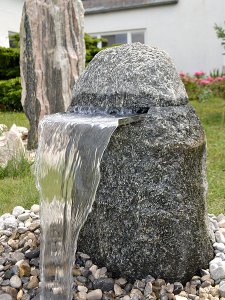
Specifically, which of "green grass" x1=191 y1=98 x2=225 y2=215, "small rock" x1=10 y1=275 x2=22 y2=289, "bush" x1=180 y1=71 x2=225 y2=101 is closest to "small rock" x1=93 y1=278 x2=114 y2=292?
"small rock" x1=10 y1=275 x2=22 y2=289

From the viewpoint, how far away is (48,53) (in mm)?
6504

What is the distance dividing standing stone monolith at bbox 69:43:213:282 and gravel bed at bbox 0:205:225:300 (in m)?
0.06

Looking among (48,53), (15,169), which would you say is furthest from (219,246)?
(48,53)

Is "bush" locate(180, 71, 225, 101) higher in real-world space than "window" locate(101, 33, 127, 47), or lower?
lower

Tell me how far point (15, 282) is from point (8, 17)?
1196 cm

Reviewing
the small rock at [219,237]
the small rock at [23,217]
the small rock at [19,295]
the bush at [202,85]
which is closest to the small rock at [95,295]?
the small rock at [19,295]

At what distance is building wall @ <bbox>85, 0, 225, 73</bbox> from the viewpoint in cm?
1310

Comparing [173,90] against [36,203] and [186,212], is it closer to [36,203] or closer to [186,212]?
[186,212]

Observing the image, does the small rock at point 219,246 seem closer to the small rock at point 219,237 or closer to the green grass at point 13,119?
the small rock at point 219,237

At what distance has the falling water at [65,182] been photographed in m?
2.46

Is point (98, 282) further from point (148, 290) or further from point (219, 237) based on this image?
point (219, 237)

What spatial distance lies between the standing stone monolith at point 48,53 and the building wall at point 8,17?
7.04 metres

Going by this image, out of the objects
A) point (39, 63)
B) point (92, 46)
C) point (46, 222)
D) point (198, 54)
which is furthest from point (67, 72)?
point (198, 54)

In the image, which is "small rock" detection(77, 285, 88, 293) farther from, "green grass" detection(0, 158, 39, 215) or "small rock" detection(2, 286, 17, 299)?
"green grass" detection(0, 158, 39, 215)
